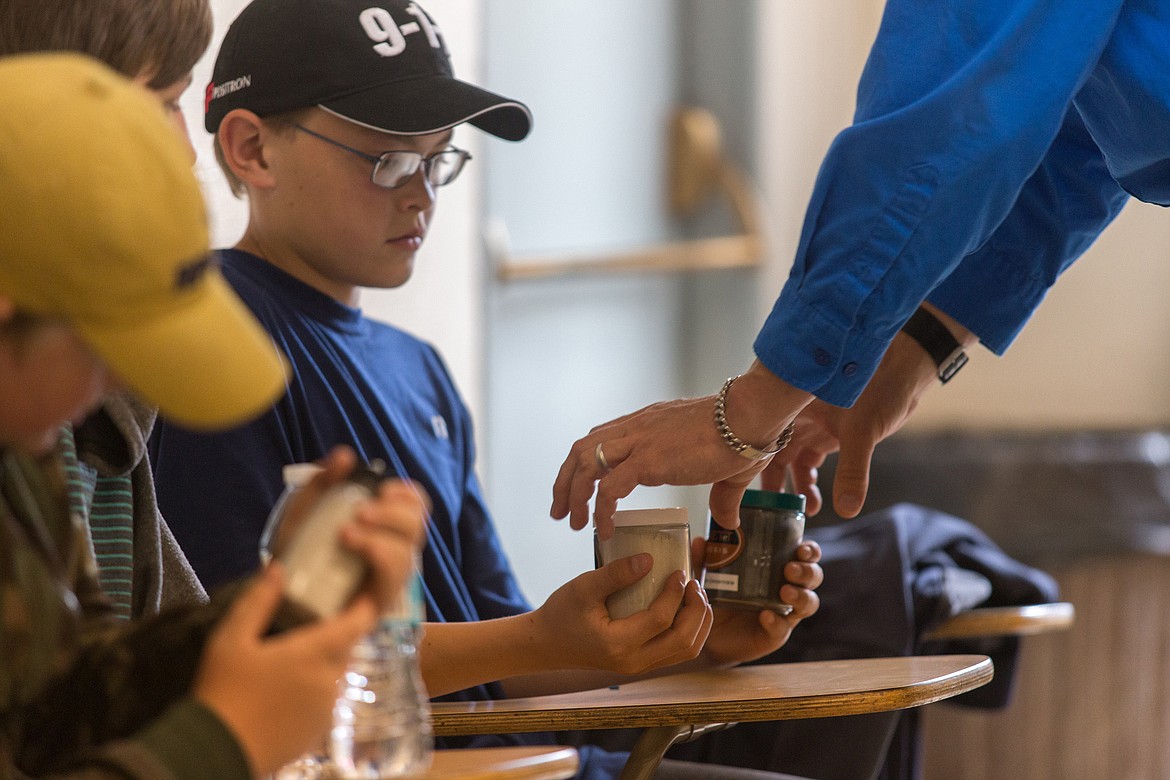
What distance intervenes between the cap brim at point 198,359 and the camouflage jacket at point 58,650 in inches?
6.3

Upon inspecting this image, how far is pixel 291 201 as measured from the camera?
1579mm

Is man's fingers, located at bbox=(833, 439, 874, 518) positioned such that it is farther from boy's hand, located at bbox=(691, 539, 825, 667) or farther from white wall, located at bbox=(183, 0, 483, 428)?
white wall, located at bbox=(183, 0, 483, 428)

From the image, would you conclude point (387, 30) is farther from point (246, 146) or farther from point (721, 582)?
point (721, 582)

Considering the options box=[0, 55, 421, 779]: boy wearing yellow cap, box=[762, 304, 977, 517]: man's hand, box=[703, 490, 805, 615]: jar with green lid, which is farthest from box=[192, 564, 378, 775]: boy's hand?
box=[762, 304, 977, 517]: man's hand

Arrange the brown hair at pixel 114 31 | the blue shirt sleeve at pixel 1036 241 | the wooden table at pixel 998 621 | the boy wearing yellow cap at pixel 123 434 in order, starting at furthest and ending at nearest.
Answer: the wooden table at pixel 998 621
the blue shirt sleeve at pixel 1036 241
the brown hair at pixel 114 31
the boy wearing yellow cap at pixel 123 434

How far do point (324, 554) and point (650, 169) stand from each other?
10.4ft

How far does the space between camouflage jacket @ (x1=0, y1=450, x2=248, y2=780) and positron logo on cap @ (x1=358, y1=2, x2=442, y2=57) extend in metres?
0.82

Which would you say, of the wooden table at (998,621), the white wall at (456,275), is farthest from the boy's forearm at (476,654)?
the white wall at (456,275)

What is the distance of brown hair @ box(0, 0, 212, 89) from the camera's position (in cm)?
122

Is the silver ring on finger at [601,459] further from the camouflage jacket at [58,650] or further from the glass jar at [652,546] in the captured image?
the camouflage jacket at [58,650]

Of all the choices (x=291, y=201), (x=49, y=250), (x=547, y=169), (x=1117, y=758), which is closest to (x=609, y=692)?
(x=291, y=201)

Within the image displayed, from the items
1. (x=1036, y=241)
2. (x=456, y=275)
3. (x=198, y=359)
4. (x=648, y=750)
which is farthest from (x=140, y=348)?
(x=456, y=275)

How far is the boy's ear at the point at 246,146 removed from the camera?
1.57 metres

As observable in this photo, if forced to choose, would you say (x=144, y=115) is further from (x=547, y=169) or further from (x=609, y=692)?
(x=547, y=169)
